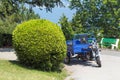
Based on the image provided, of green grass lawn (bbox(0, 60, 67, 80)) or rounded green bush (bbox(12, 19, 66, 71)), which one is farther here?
rounded green bush (bbox(12, 19, 66, 71))

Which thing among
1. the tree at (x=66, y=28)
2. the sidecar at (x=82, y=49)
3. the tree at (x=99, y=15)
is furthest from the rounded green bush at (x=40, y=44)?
the tree at (x=99, y=15)

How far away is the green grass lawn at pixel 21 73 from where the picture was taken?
11.6 meters

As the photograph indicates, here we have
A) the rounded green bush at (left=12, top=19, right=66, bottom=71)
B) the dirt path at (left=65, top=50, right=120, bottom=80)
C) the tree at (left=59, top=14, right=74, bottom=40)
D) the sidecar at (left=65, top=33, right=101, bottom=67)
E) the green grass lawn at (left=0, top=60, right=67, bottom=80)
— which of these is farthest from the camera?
the tree at (left=59, top=14, right=74, bottom=40)

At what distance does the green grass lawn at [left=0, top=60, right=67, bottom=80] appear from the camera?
1159 cm

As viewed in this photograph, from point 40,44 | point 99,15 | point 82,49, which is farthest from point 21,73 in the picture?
point 99,15

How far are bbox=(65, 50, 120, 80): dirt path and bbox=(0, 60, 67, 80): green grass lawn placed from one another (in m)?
0.57

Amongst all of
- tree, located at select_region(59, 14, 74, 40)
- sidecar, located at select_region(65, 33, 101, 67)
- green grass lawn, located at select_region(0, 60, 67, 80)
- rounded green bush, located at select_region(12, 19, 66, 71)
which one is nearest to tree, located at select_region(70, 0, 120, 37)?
tree, located at select_region(59, 14, 74, 40)

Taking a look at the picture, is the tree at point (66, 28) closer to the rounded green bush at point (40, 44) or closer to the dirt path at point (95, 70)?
the dirt path at point (95, 70)

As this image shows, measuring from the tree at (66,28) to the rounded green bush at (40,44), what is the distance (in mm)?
8936

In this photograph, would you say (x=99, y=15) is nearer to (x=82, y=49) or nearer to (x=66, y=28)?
(x=66, y=28)

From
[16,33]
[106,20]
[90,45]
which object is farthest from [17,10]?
[16,33]

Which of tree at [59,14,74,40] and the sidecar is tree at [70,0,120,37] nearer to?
tree at [59,14,74,40]

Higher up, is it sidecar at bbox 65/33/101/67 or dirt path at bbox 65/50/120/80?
sidecar at bbox 65/33/101/67

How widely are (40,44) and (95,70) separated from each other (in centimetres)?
300
